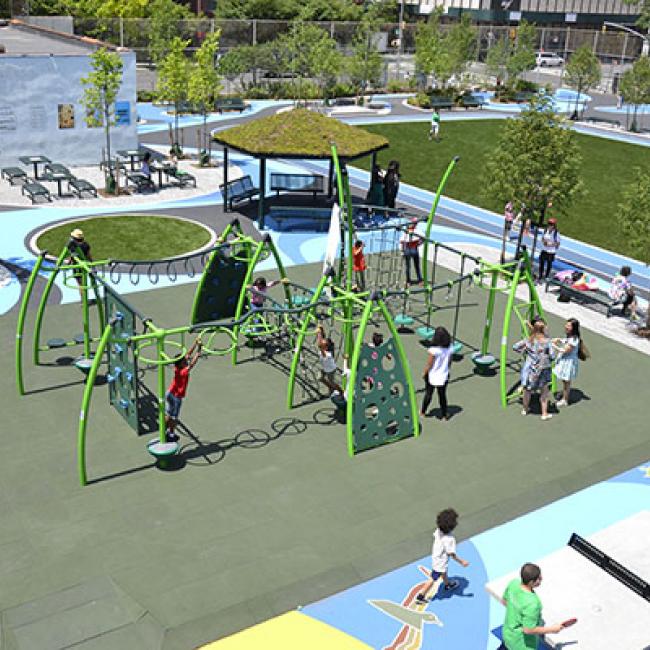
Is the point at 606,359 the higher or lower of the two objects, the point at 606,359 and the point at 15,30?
the lower

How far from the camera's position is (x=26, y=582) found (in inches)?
412

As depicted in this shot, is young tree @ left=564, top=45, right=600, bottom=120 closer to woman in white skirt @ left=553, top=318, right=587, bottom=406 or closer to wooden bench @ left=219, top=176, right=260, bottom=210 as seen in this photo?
wooden bench @ left=219, top=176, right=260, bottom=210

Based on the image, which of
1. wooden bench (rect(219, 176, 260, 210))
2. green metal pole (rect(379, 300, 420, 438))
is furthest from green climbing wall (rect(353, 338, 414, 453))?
wooden bench (rect(219, 176, 260, 210))

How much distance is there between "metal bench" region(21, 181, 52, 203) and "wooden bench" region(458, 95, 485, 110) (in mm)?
30791

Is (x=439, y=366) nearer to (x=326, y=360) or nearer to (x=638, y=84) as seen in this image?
(x=326, y=360)

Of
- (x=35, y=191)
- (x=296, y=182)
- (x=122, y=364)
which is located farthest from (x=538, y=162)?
(x=35, y=191)

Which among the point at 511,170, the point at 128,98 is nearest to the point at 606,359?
the point at 511,170

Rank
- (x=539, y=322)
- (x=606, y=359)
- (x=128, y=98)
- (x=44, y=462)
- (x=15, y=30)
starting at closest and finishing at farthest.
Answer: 1. (x=44, y=462)
2. (x=539, y=322)
3. (x=606, y=359)
4. (x=128, y=98)
5. (x=15, y=30)

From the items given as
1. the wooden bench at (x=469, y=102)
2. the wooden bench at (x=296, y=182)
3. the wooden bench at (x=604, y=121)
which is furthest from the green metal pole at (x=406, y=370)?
the wooden bench at (x=469, y=102)

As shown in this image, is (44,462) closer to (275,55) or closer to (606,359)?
(606,359)

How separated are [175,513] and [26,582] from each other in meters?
2.24

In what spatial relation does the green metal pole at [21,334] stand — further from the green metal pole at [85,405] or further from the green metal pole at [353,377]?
the green metal pole at [353,377]

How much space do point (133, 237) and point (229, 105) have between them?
73.8 feet

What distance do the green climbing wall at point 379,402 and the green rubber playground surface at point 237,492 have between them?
254 mm
